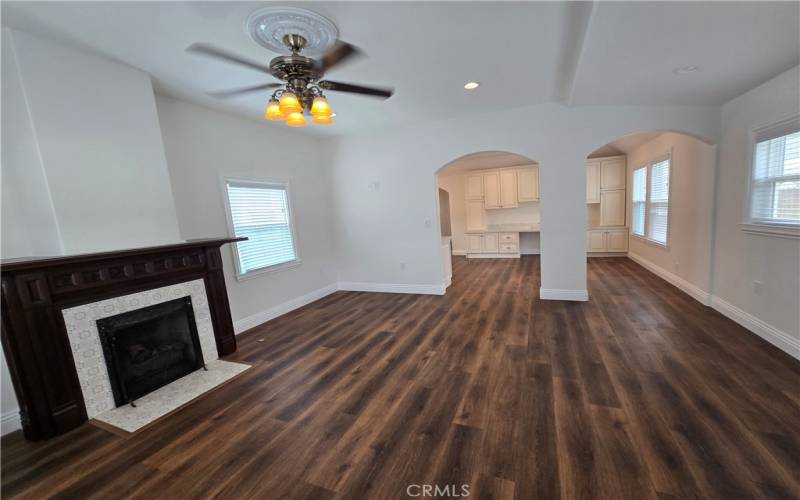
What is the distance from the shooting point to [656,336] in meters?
3.07

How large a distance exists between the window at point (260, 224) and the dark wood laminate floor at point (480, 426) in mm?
1284

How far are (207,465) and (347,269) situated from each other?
158 inches

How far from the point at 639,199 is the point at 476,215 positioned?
3585 mm

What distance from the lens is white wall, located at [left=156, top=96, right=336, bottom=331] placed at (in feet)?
11.0

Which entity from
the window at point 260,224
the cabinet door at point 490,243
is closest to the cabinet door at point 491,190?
the cabinet door at point 490,243

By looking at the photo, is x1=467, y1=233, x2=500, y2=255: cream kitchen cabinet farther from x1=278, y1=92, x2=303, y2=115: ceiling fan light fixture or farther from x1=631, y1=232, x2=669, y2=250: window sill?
x1=278, y1=92, x2=303, y2=115: ceiling fan light fixture

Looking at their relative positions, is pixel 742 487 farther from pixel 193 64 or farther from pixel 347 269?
pixel 347 269

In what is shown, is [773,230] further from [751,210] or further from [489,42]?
[489,42]

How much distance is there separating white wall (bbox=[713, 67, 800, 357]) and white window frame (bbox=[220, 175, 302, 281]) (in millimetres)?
5565

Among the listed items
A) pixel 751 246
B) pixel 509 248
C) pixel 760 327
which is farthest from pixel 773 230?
pixel 509 248

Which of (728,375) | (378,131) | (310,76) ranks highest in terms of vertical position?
(378,131)

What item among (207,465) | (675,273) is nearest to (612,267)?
(675,273)

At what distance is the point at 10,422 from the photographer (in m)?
2.17

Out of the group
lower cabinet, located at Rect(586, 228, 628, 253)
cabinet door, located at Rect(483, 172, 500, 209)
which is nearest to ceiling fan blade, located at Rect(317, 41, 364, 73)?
cabinet door, located at Rect(483, 172, 500, 209)
